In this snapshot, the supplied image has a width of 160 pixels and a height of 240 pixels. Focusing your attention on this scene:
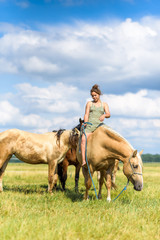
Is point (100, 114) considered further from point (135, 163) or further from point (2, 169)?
point (2, 169)

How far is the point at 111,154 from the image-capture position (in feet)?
22.6

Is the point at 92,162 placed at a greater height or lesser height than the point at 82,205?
greater

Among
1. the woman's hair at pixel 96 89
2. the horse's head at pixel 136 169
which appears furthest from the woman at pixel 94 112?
the horse's head at pixel 136 169

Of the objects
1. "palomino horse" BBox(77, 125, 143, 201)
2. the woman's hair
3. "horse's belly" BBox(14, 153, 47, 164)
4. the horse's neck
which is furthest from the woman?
"horse's belly" BBox(14, 153, 47, 164)

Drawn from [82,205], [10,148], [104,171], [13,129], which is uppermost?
[13,129]

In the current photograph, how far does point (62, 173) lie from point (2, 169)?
92.4 inches

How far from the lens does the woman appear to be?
7.35 meters

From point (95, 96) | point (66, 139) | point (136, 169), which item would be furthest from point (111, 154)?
point (66, 139)

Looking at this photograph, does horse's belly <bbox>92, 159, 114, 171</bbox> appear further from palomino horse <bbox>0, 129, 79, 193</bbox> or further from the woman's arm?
palomino horse <bbox>0, 129, 79, 193</bbox>

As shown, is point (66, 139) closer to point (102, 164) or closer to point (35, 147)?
point (35, 147)

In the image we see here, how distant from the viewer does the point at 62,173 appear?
10.6m

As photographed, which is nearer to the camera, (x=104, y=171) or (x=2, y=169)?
(x=104, y=171)

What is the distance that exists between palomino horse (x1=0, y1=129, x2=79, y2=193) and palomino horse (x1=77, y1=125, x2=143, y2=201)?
1854 millimetres

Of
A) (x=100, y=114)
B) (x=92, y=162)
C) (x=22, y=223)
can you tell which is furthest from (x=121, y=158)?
(x=22, y=223)
